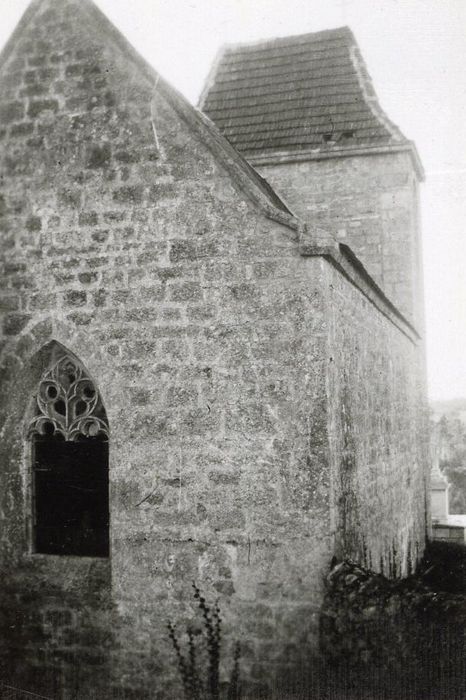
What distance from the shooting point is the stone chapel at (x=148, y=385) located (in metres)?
6.14

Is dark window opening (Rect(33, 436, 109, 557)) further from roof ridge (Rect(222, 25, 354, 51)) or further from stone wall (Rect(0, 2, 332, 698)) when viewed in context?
roof ridge (Rect(222, 25, 354, 51))

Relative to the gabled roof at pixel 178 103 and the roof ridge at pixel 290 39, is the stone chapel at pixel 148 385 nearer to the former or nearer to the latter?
the gabled roof at pixel 178 103

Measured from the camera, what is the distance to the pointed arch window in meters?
6.88

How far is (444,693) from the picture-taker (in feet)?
17.6

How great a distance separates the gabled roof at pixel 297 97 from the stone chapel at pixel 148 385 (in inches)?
264

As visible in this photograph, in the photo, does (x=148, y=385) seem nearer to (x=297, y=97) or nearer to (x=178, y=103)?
(x=178, y=103)

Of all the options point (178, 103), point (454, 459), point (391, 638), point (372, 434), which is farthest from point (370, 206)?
point (454, 459)

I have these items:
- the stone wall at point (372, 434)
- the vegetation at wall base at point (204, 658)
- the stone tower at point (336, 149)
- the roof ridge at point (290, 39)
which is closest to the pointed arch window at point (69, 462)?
the vegetation at wall base at point (204, 658)

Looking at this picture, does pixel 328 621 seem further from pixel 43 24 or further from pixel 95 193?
pixel 43 24

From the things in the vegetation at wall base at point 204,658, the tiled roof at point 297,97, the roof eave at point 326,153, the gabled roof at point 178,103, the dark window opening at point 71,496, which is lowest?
the vegetation at wall base at point 204,658

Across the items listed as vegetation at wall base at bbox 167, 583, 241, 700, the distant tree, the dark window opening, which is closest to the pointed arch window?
the dark window opening

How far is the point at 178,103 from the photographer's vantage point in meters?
6.69

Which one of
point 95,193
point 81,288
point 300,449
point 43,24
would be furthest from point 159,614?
point 43,24

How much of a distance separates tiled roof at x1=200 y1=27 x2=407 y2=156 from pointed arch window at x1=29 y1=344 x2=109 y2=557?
8.00 m
